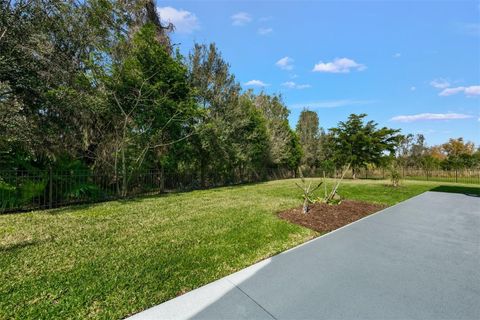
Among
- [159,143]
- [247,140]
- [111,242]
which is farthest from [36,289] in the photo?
[247,140]

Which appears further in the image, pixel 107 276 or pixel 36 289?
pixel 107 276

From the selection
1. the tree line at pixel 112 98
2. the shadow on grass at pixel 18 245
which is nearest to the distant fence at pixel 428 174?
the tree line at pixel 112 98

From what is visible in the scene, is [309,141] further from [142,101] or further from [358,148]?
[142,101]

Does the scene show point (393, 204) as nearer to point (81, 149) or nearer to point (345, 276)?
point (345, 276)

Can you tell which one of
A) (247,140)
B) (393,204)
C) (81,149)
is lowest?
(393,204)

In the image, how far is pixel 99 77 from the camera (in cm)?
802

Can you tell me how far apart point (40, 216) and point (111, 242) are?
3.26 m

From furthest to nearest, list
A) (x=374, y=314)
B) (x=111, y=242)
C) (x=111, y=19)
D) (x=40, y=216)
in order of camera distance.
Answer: (x=111, y=19)
(x=40, y=216)
(x=111, y=242)
(x=374, y=314)

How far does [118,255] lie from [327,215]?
14.9 ft

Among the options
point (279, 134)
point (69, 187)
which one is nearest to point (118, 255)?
point (69, 187)

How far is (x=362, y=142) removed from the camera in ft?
70.1

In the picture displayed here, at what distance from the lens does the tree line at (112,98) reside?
20.1ft

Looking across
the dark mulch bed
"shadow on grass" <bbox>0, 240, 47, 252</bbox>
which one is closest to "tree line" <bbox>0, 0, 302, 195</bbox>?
"shadow on grass" <bbox>0, 240, 47, 252</bbox>

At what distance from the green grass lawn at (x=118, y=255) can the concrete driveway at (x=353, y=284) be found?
31cm
